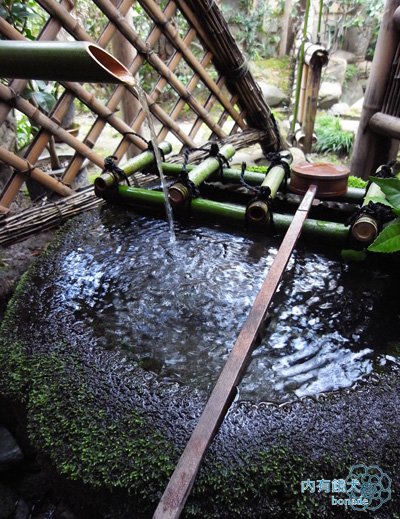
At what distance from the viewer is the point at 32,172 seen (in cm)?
269

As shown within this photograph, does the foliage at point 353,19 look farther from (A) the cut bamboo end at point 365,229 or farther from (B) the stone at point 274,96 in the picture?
(A) the cut bamboo end at point 365,229

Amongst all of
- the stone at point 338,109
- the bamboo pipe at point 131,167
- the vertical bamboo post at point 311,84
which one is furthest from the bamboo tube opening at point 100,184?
the stone at point 338,109

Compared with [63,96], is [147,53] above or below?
above

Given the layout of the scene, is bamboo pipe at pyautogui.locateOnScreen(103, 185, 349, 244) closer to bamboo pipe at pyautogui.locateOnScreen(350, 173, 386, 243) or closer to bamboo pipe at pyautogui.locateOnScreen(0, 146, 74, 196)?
bamboo pipe at pyautogui.locateOnScreen(350, 173, 386, 243)

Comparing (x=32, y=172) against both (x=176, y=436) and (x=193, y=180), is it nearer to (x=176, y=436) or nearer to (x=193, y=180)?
(x=193, y=180)

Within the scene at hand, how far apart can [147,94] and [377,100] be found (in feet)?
7.41

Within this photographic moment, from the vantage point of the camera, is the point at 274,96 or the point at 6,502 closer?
the point at 6,502

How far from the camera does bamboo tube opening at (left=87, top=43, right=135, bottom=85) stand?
2.71 ft

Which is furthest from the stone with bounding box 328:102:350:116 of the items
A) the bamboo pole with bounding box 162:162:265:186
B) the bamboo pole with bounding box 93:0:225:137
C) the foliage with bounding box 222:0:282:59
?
the bamboo pole with bounding box 162:162:265:186

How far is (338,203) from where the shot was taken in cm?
248

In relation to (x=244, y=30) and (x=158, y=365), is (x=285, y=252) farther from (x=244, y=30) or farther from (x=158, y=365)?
(x=244, y=30)

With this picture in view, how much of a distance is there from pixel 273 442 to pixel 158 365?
0.51 meters

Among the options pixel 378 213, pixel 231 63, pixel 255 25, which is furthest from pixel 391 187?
pixel 255 25

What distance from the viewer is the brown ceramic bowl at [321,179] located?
7.39ft
